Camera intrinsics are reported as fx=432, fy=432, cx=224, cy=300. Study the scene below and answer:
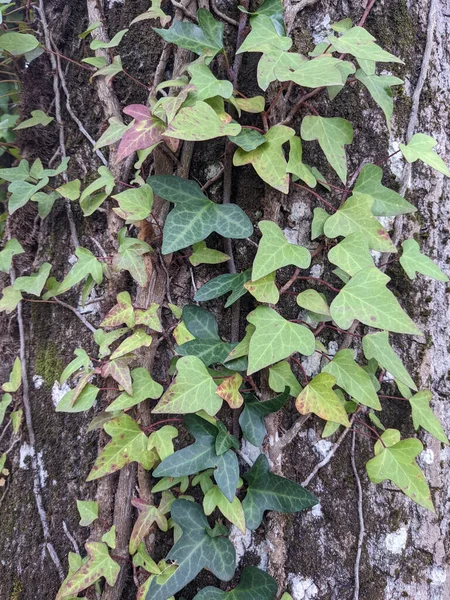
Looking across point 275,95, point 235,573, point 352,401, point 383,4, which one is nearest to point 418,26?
point 383,4

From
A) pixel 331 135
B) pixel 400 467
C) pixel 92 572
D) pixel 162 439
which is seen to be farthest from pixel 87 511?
pixel 331 135

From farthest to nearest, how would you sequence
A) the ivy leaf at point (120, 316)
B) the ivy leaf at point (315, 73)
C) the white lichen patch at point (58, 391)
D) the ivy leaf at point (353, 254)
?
the white lichen patch at point (58, 391)
the ivy leaf at point (120, 316)
the ivy leaf at point (353, 254)
the ivy leaf at point (315, 73)

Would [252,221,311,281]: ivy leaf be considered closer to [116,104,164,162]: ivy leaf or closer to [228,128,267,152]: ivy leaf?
[228,128,267,152]: ivy leaf

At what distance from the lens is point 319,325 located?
3.31 ft

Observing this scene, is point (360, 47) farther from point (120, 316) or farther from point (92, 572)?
point (92, 572)

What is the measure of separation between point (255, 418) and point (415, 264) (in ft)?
1.69

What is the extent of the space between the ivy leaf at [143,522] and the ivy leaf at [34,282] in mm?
631

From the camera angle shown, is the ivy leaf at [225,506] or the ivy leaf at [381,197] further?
the ivy leaf at [381,197]

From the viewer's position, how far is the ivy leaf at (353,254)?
0.91m

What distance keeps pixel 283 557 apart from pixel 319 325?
521 millimetres

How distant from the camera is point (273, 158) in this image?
93 centimetres

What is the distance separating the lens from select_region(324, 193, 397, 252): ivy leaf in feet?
3.08

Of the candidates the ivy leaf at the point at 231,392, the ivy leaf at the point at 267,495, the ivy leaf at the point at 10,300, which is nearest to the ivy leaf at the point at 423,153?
the ivy leaf at the point at 231,392

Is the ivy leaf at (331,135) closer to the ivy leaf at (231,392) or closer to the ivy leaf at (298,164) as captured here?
the ivy leaf at (298,164)
